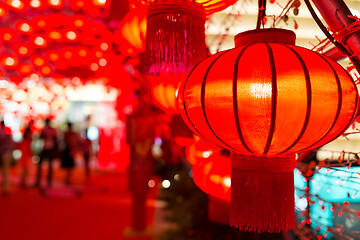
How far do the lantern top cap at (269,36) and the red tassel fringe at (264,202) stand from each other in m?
0.33

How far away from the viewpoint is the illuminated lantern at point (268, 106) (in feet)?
2.21

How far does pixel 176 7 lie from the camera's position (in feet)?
3.04

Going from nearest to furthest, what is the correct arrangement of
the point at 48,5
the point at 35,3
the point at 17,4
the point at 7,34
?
the point at 17,4 → the point at 35,3 → the point at 48,5 → the point at 7,34

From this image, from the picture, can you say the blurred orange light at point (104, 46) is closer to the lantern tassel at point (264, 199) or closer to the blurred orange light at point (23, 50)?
the blurred orange light at point (23, 50)

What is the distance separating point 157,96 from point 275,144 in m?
0.63

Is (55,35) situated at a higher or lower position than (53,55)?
higher

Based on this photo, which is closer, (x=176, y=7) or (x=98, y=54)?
(x=176, y=7)

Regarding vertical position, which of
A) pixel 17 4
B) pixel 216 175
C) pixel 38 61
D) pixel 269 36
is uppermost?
pixel 17 4

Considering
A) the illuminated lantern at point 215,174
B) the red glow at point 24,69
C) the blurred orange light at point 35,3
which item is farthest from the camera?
the red glow at point 24,69

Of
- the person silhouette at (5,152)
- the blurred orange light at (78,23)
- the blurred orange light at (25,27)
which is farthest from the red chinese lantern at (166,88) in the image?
the person silhouette at (5,152)

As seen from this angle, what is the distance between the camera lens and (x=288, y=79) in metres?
0.67

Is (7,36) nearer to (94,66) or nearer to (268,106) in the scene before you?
(94,66)

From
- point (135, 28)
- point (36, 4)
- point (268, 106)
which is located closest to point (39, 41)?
point (36, 4)

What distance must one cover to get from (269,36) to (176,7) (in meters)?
0.30
